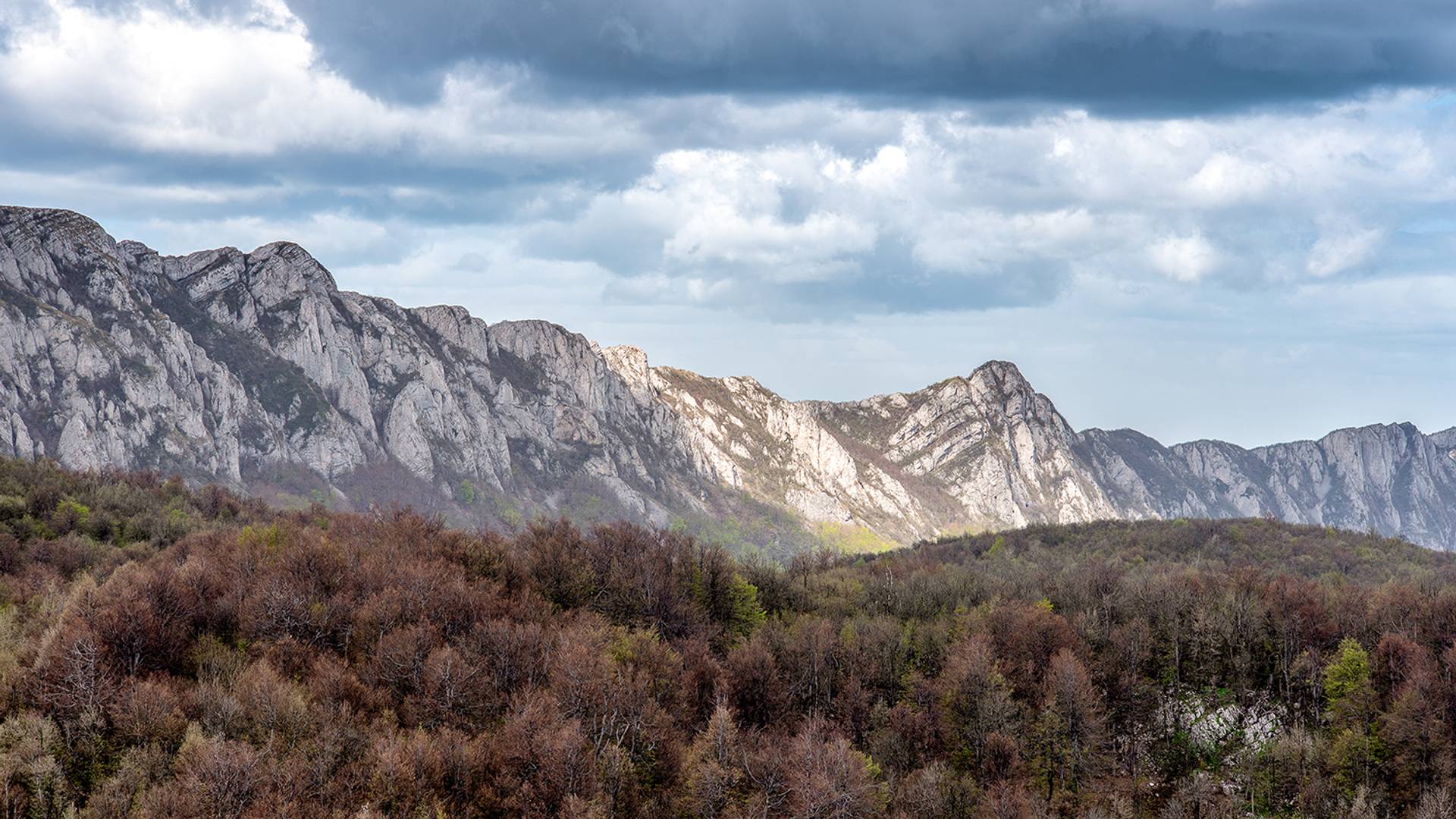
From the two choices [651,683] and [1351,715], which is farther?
[1351,715]

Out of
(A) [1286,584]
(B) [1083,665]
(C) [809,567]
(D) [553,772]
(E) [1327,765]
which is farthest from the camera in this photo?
(C) [809,567]

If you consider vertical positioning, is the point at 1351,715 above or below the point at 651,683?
below

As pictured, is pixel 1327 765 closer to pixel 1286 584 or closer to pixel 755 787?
pixel 1286 584

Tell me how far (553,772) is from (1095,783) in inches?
1905

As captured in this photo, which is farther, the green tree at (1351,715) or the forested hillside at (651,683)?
the green tree at (1351,715)

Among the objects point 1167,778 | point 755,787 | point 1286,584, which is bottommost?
point 1167,778

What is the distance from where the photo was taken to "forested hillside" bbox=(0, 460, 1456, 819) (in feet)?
182

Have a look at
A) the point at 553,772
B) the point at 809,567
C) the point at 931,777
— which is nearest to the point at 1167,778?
the point at 931,777

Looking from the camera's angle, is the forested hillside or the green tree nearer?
the forested hillside

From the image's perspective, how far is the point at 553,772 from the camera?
5594cm

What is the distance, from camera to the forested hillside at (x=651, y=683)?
55.6 m

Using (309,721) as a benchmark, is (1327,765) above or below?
below

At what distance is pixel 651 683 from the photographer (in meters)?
73.4

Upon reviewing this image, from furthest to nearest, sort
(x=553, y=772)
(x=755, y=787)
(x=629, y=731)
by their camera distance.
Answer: (x=629, y=731) < (x=755, y=787) < (x=553, y=772)
